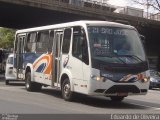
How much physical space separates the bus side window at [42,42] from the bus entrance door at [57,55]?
97cm

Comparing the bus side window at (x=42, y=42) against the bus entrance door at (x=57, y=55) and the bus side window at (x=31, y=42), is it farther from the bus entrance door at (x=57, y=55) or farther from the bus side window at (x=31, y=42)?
the bus entrance door at (x=57, y=55)

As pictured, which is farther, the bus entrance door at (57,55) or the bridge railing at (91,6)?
the bridge railing at (91,6)

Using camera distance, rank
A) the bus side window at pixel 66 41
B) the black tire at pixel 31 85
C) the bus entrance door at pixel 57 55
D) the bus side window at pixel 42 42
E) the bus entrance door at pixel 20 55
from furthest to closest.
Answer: the bus entrance door at pixel 20 55
the black tire at pixel 31 85
the bus side window at pixel 42 42
the bus entrance door at pixel 57 55
the bus side window at pixel 66 41

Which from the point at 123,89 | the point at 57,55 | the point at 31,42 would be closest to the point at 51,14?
the point at 31,42

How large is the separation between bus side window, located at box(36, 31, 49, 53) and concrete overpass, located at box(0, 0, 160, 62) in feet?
64.0

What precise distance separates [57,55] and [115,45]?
3.00m

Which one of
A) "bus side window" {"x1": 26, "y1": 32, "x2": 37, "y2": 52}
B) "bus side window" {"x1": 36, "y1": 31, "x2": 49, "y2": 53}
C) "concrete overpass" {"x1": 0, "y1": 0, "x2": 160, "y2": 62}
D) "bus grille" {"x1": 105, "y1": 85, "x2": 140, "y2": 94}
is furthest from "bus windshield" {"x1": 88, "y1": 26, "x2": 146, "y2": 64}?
"concrete overpass" {"x1": 0, "y1": 0, "x2": 160, "y2": 62}

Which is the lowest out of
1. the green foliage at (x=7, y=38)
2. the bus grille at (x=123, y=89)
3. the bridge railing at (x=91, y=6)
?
the bus grille at (x=123, y=89)

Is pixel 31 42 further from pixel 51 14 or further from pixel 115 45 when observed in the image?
pixel 51 14

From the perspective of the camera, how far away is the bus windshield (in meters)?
15.1

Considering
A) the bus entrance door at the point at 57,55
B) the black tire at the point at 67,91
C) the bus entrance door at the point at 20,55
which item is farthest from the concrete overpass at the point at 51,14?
the black tire at the point at 67,91

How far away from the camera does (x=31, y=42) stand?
68.8 ft

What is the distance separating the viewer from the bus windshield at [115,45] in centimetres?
1505

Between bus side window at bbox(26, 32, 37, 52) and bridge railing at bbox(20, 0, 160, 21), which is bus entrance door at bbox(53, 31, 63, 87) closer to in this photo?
bus side window at bbox(26, 32, 37, 52)
